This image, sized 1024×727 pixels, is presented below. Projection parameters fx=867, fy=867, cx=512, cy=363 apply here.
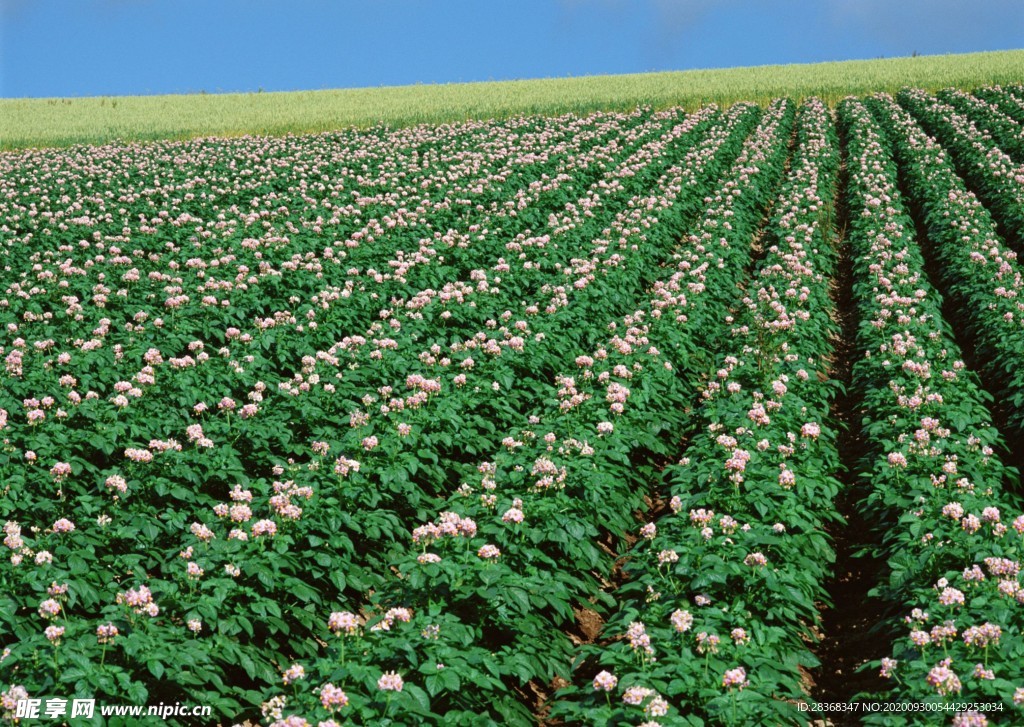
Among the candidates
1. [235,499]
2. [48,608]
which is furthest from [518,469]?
[48,608]

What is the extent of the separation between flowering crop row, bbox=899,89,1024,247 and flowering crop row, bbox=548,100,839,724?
362 inches

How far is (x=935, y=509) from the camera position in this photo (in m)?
7.06

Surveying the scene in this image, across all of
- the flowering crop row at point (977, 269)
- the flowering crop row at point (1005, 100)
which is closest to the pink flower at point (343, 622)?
the flowering crop row at point (977, 269)

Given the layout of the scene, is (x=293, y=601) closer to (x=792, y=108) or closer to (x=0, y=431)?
(x=0, y=431)

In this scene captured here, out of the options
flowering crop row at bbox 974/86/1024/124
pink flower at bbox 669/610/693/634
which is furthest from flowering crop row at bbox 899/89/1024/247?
pink flower at bbox 669/610/693/634

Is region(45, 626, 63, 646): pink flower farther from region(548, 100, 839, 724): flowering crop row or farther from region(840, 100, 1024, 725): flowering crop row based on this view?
region(840, 100, 1024, 725): flowering crop row

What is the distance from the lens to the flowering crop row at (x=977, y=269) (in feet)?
35.8

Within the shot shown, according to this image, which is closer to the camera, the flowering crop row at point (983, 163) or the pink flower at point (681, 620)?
the pink flower at point (681, 620)

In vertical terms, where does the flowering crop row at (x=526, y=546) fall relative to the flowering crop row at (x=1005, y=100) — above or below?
below

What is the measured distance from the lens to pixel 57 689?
A: 5.01 meters

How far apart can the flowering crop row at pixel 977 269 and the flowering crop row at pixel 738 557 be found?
209 cm

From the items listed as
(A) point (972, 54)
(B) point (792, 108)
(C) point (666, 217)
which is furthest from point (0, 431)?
(A) point (972, 54)

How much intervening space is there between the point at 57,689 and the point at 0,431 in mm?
4493

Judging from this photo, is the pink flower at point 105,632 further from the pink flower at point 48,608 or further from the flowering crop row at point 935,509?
the flowering crop row at point 935,509
